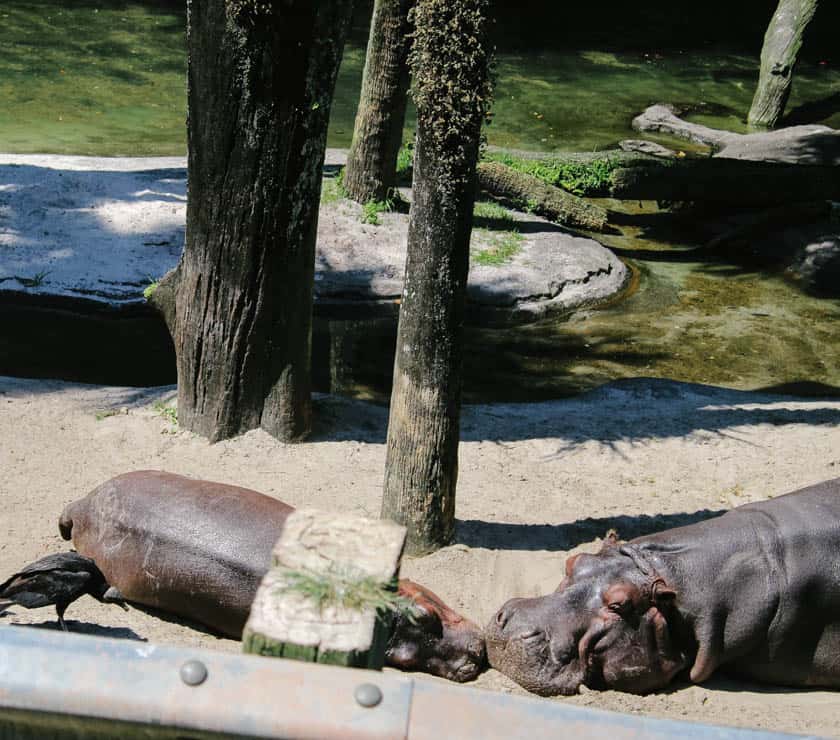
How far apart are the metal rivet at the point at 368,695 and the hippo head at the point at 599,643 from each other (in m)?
3.08

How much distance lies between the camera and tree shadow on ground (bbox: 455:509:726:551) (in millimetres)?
5887

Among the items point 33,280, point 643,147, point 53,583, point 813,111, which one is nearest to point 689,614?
point 53,583

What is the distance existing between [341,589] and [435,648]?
9.17 ft

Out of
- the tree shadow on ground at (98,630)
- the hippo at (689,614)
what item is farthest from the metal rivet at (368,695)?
the tree shadow on ground at (98,630)

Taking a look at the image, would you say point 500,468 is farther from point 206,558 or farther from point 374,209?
point 374,209

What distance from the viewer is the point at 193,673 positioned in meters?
1.84

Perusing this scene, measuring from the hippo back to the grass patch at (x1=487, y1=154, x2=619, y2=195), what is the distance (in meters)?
7.89

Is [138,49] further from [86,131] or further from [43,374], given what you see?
[43,374]

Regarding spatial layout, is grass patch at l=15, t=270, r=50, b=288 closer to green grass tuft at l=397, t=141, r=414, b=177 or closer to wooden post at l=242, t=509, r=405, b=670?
green grass tuft at l=397, t=141, r=414, b=177

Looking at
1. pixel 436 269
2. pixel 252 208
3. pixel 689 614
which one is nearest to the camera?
pixel 689 614

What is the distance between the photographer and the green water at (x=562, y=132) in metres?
9.35

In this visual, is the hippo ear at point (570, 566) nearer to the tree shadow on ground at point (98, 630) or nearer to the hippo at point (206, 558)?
the hippo at point (206, 558)

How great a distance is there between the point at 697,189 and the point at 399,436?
7.94 meters

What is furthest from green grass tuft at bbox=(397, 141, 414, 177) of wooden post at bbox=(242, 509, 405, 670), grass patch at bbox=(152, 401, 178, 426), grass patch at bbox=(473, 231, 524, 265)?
wooden post at bbox=(242, 509, 405, 670)
